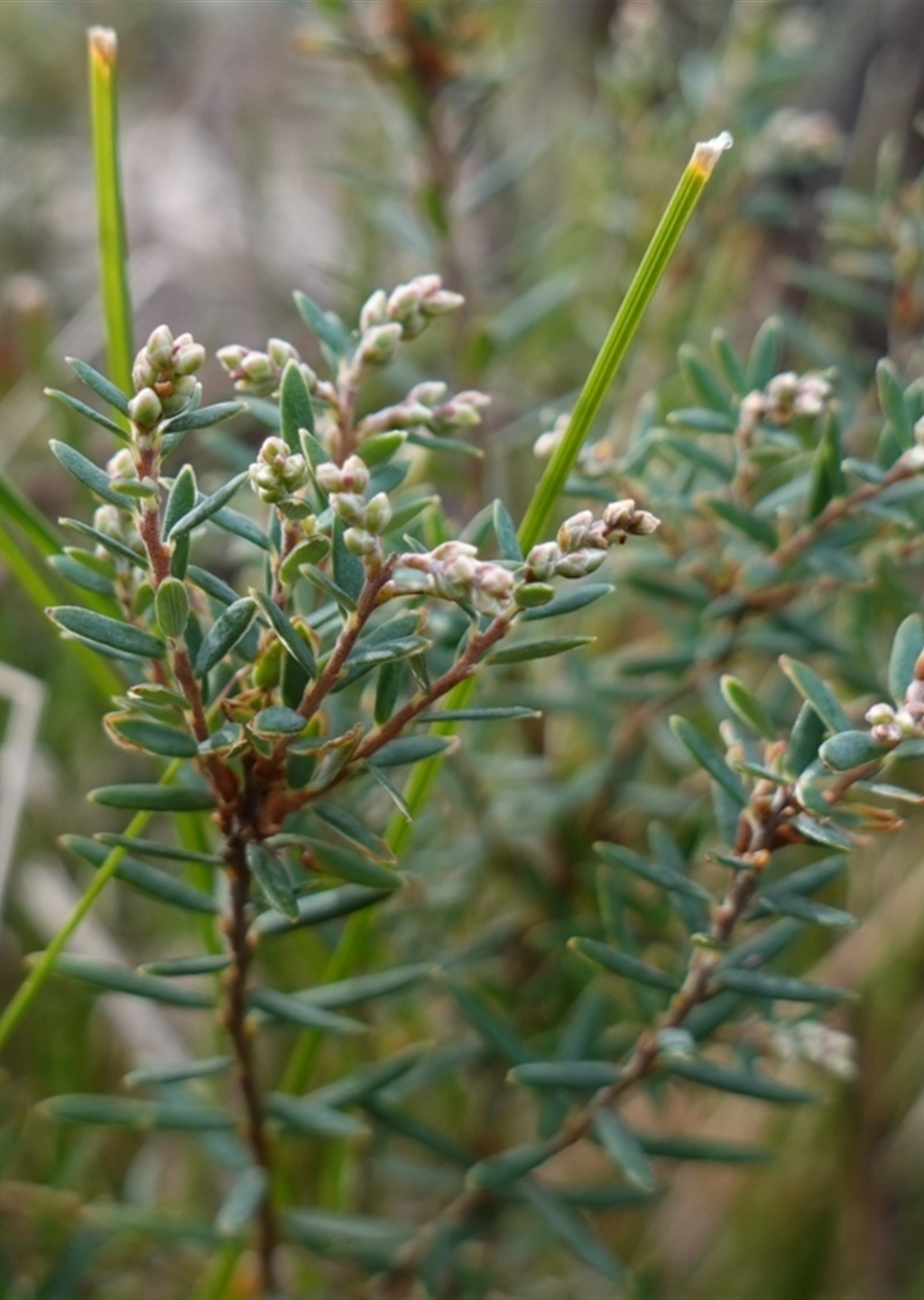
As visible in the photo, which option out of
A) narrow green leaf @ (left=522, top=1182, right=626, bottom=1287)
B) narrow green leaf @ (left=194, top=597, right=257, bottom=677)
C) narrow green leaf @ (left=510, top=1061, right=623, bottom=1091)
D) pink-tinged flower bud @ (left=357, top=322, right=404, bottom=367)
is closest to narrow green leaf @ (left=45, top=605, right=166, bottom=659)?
narrow green leaf @ (left=194, top=597, right=257, bottom=677)

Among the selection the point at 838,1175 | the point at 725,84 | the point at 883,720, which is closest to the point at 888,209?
the point at 725,84

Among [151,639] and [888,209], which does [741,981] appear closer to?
[151,639]

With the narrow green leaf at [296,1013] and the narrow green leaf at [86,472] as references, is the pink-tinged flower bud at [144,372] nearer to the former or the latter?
the narrow green leaf at [86,472]

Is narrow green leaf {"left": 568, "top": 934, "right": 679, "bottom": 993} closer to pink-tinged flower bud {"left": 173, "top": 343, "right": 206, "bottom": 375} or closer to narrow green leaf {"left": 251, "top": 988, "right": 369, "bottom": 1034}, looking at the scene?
narrow green leaf {"left": 251, "top": 988, "right": 369, "bottom": 1034}

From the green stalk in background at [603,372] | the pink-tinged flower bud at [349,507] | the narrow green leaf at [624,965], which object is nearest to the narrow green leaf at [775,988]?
the narrow green leaf at [624,965]

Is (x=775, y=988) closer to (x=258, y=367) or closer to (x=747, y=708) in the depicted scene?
(x=747, y=708)
